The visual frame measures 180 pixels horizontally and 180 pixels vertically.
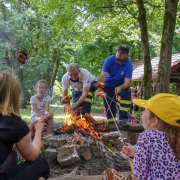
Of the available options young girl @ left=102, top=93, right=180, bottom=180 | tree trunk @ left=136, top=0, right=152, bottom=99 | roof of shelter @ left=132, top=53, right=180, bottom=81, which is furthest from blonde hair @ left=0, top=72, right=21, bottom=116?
roof of shelter @ left=132, top=53, right=180, bottom=81

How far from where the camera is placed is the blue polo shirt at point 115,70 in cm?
510

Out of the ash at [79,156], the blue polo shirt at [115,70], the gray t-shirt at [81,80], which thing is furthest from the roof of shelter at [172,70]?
the ash at [79,156]

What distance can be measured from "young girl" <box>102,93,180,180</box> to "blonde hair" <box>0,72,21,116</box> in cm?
131

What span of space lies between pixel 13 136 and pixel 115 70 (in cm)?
392

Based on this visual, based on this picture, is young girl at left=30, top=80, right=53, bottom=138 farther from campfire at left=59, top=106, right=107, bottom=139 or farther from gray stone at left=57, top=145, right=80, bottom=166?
gray stone at left=57, top=145, right=80, bottom=166

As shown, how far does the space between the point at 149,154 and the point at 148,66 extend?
5980mm

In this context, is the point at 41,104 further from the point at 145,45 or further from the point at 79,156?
the point at 145,45

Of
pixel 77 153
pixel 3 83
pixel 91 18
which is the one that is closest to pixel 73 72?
pixel 77 153

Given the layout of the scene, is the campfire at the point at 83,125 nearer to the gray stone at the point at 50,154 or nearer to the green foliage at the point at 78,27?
the gray stone at the point at 50,154

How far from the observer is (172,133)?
172 centimetres

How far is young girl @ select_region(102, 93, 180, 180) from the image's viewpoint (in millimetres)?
1612

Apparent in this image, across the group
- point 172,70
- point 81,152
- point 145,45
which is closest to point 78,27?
point 145,45

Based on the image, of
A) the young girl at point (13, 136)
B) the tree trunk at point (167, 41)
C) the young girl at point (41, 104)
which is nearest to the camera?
the young girl at point (13, 136)

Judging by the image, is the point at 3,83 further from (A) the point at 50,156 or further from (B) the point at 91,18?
(B) the point at 91,18
